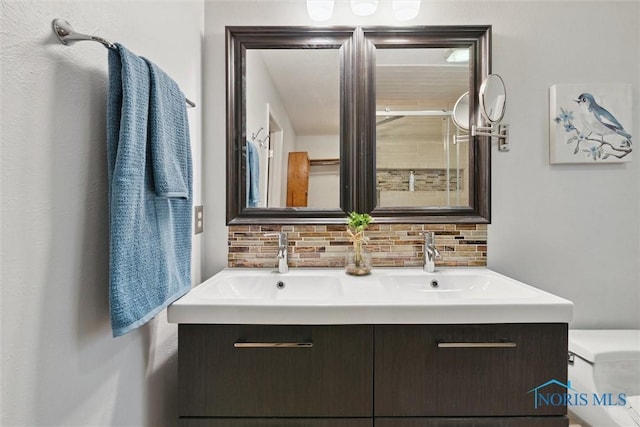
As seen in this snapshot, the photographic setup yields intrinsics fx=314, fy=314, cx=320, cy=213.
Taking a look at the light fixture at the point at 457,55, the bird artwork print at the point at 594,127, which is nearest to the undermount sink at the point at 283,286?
the light fixture at the point at 457,55

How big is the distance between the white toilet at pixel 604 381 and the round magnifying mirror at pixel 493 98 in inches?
37.6

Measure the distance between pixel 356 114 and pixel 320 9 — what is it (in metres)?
0.46

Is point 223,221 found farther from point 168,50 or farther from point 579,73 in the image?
point 579,73

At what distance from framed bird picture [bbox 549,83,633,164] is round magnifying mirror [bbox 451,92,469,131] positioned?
360 mm

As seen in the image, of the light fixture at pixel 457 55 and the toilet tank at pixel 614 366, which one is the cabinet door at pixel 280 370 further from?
the light fixture at pixel 457 55

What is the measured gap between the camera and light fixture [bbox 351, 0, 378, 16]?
51.5 inches

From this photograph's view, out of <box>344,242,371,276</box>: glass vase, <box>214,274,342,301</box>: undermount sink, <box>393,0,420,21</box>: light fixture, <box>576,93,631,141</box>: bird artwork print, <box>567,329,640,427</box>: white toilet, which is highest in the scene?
<box>393,0,420,21</box>: light fixture

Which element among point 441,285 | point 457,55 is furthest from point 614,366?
point 457,55

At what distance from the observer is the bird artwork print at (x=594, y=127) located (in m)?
1.35

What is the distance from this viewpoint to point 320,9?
133 cm

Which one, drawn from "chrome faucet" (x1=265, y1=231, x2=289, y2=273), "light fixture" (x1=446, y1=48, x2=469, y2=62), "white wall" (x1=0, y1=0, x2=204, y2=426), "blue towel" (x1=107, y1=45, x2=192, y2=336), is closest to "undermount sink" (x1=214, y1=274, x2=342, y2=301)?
"chrome faucet" (x1=265, y1=231, x2=289, y2=273)

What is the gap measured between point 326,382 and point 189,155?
2.59 feet

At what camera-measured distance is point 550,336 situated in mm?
877

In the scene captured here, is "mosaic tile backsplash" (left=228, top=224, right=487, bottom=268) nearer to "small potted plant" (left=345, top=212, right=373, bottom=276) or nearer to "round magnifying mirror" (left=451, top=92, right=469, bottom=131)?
"small potted plant" (left=345, top=212, right=373, bottom=276)
